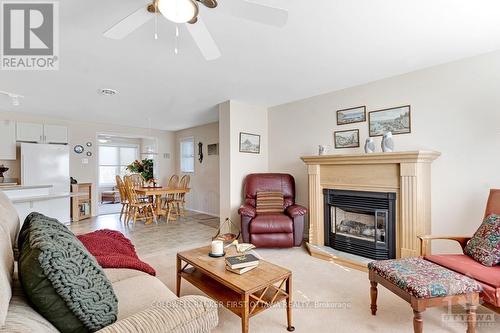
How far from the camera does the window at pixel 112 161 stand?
8.87 metres

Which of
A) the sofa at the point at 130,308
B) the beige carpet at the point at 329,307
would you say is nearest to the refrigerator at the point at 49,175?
the beige carpet at the point at 329,307

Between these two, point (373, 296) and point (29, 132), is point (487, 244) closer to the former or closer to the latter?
point (373, 296)

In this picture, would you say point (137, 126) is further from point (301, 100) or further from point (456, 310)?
point (456, 310)

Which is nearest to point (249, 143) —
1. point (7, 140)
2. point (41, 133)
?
point (41, 133)

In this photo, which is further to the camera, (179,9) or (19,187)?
(19,187)

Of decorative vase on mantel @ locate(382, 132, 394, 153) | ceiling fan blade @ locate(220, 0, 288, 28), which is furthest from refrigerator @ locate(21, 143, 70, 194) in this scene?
decorative vase on mantel @ locate(382, 132, 394, 153)

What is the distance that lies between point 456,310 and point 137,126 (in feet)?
21.9

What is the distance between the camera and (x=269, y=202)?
387cm

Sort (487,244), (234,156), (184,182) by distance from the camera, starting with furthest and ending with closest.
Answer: (184,182) → (234,156) → (487,244)

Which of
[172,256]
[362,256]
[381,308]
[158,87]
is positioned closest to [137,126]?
[158,87]

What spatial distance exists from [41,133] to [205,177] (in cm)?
347

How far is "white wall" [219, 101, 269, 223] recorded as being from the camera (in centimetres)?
406

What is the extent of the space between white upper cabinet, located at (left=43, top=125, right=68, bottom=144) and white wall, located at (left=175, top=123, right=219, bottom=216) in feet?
8.89

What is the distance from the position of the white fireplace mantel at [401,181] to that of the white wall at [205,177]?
329 cm
